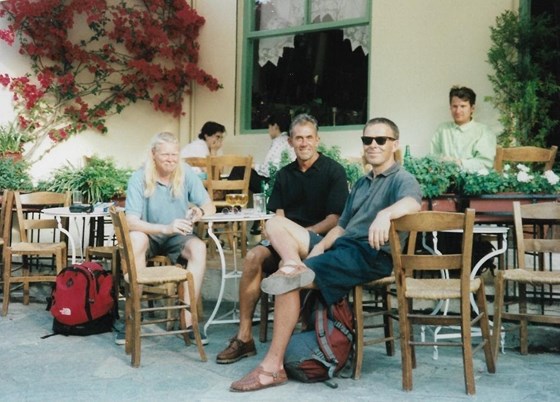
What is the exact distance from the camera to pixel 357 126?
27.0ft

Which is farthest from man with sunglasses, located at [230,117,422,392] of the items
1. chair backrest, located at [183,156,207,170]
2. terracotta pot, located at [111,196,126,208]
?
chair backrest, located at [183,156,207,170]

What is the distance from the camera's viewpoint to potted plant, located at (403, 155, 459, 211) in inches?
177

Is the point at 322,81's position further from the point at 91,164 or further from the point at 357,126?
the point at 91,164

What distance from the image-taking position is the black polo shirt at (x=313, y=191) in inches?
183

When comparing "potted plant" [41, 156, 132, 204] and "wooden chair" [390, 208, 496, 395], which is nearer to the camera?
"wooden chair" [390, 208, 496, 395]

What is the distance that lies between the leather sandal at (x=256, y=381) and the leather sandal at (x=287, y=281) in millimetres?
411

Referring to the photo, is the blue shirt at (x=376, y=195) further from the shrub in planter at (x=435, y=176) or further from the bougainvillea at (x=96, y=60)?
the bougainvillea at (x=96, y=60)

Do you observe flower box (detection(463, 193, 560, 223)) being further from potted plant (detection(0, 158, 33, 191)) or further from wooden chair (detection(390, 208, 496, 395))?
potted plant (detection(0, 158, 33, 191))

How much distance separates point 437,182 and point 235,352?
1.67 metres

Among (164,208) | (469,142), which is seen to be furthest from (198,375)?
(469,142)

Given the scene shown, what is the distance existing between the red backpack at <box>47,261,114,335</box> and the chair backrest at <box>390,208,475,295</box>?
2267 mm

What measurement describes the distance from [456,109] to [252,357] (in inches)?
132

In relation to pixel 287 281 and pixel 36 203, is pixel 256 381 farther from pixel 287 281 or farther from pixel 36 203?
pixel 36 203

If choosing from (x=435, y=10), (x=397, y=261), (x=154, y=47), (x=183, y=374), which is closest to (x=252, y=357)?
(x=183, y=374)
